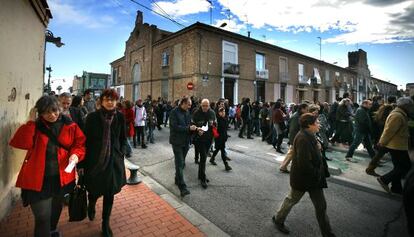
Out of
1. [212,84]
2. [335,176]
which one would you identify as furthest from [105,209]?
[212,84]

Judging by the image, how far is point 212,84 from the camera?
2009cm

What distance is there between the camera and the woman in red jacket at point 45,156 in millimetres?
2328

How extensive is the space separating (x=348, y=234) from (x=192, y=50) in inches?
711

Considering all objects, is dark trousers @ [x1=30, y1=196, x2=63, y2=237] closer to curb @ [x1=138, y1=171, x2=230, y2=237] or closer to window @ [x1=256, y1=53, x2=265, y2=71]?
curb @ [x1=138, y1=171, x2=230, y2=237]

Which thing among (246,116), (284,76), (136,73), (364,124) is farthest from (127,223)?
(136,73)

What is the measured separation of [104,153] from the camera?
280 cm

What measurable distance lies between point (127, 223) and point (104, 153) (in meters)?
1.25

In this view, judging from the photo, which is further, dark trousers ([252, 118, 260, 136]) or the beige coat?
dark trousers ([252, 118, 260, 136])

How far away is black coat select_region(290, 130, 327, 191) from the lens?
3025 mm

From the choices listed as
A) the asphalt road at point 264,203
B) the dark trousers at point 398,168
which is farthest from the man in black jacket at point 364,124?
the asphalt road at point 264,203

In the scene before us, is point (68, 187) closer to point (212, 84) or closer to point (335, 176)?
point (335, 176)

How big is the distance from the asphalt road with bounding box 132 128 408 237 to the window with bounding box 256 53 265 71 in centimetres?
1855

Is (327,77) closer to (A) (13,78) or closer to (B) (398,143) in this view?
(B) (398,143)

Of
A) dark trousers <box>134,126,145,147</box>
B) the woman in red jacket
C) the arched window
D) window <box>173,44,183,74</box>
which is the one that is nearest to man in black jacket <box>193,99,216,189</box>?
the woman in red jacket
